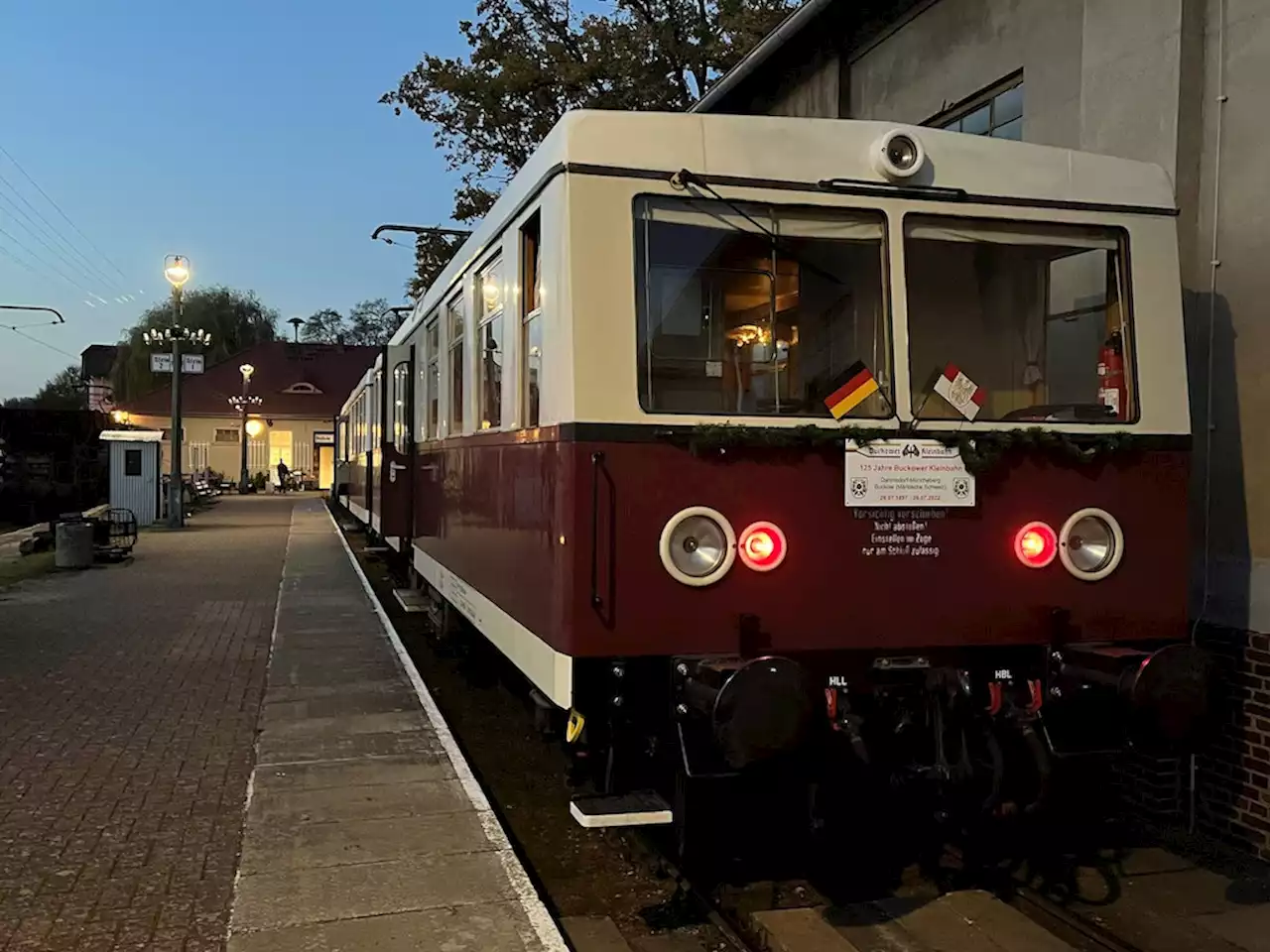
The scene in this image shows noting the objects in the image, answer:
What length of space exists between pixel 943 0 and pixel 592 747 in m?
6.46

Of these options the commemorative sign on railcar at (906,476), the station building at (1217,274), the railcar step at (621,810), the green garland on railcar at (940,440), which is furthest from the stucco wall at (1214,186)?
the railcar step at (621,810)

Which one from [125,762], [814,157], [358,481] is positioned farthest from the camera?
[358,481]

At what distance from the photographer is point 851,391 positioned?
4.50 m

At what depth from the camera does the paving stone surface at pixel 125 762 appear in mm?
4398

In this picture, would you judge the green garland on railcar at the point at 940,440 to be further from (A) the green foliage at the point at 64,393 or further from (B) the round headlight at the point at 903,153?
(A) the green foliage at the point at 64,393

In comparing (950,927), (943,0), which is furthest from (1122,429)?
(943,0)

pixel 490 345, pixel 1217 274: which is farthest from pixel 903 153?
pixel 490 345

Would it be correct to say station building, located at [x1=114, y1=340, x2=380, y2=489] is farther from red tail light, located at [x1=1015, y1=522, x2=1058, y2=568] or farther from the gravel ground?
red tail light, located at [x1=1015, y1=522, x2=1058, y2=568]

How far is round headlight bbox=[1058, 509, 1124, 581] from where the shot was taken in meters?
4.65

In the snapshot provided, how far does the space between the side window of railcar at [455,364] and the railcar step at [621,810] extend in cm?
301

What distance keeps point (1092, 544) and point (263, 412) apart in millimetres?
56372

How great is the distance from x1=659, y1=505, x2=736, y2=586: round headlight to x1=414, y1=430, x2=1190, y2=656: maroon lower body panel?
1.4 inches

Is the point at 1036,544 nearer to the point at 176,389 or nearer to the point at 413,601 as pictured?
the point at 413,601

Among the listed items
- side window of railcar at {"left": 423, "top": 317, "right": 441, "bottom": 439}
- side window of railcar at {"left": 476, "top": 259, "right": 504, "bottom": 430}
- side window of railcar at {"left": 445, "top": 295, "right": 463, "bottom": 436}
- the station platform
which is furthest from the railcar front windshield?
side window of railcar at {"left": 423, "top": 317, "right": 441, "bottom": 439}
